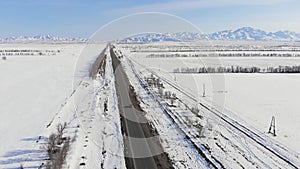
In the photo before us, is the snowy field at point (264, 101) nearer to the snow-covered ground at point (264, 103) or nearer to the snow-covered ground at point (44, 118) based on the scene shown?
the snow-covered ground at point (264, 103)

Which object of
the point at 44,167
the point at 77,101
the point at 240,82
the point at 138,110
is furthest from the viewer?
the point at 240,82

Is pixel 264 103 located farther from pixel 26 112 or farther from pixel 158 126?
pixel 26 112

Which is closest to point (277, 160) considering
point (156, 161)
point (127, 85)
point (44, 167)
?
point (156, 161)

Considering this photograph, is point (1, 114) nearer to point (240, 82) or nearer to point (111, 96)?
point (111, 96)

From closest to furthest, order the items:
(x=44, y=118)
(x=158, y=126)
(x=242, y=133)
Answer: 1. (x=242, y=133)
2. (x=158, y=126)
3. (x=44, y=118)

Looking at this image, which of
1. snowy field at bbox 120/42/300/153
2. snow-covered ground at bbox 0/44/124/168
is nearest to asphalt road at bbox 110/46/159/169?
snow-covered ground at bbox 0/44/124/168

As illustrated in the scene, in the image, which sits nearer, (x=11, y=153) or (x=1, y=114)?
(x=11, y=153)

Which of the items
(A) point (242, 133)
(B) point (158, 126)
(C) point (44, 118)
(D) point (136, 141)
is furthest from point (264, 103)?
(C) point (44, 118)

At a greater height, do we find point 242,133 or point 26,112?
→ point 26,112

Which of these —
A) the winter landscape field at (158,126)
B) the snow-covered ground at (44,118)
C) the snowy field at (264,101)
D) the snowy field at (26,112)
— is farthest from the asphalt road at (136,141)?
the snowy field at (264,101)

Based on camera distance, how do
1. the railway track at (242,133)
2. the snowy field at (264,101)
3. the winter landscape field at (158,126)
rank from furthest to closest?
the snowy field at (264,101) < the winter landscape field at (158,126) < the railway track at (242,133)

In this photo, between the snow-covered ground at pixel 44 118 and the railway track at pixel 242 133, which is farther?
the snow-covered ground at pixel 44 118
